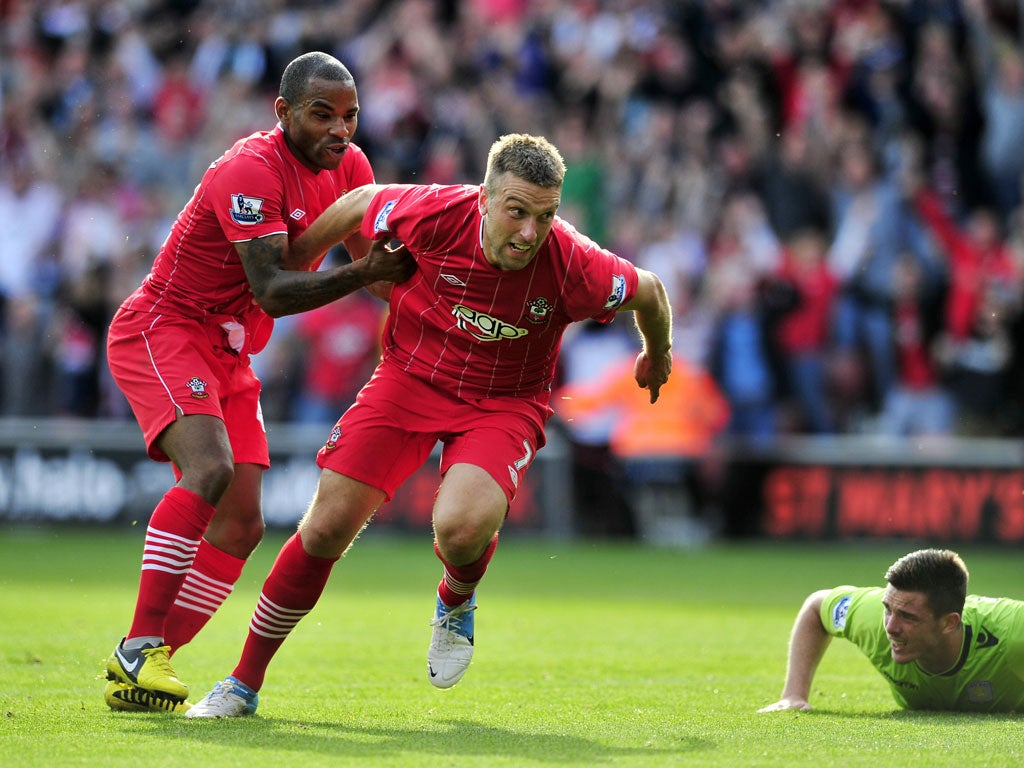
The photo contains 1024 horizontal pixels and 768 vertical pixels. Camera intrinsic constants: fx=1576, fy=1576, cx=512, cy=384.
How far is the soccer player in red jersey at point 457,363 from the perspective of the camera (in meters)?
6.50

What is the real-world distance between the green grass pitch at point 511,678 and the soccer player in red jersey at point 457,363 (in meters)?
0.51

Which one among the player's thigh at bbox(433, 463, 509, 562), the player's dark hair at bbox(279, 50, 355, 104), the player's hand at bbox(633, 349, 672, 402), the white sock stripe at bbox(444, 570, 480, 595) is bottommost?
the white sock stripe at bbox(444, 570, 480, 595)

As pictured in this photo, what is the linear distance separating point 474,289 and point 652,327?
0.83 meters

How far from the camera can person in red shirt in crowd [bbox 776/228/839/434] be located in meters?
16.0

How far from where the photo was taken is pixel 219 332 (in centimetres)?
727

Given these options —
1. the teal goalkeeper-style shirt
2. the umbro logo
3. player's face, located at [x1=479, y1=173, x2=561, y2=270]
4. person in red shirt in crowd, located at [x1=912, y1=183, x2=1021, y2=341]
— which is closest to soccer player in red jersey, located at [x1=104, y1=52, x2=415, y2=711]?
player's face, located at [x1=479, y1=173, x2=561, y2=270]

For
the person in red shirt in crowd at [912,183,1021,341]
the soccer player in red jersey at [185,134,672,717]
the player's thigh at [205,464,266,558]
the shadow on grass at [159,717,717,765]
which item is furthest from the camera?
the person in red shirt in crowd at [912,183,1021,341]

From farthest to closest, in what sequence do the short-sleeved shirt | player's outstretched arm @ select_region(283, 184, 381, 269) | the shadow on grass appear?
1. player's outstretched arm @ select_region(283, 184, 381, 269)
2. the short-sleeved shirt
3. the shadow on grass

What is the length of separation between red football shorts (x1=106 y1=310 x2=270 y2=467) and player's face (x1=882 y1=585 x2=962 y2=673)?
112 inches

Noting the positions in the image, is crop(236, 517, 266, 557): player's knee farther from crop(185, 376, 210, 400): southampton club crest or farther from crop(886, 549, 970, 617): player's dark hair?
crop(886, 549, 970, 617): player's dark hair

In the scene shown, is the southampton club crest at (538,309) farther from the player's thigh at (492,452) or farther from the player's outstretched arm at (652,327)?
the player's thigh at (492,452)

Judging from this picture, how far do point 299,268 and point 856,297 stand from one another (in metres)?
10.1

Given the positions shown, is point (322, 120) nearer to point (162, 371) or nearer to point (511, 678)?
point (162, 371)

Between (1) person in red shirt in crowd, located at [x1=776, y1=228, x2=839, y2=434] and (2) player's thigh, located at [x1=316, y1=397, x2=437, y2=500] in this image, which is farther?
(1) person in red shirt in crowd, located at [x1=776, y1=228, x2=839, y2=434]
